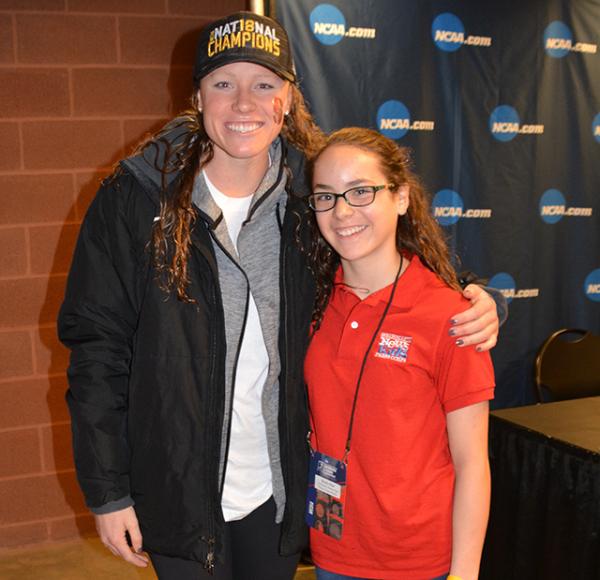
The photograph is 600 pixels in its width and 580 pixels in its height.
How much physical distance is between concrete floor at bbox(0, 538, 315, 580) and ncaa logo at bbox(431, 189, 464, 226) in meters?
1.69

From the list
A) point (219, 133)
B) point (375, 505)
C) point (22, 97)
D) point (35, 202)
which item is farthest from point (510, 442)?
point (22, 97)

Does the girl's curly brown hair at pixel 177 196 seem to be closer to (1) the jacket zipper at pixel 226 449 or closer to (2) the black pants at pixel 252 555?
(1) the jacket zipper at pixel 226 449

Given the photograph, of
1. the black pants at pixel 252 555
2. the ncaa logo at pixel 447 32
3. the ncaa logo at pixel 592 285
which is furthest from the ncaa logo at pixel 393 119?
the black pants at pixel 252 555

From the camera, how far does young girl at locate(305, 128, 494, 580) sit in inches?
57.1

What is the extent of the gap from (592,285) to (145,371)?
117 inches

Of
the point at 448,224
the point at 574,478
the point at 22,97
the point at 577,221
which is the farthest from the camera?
the point at 577,221

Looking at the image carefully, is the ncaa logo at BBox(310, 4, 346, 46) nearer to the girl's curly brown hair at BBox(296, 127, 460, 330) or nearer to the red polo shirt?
the girl's curly brown hair at BBox(296, 127, 460, 330)

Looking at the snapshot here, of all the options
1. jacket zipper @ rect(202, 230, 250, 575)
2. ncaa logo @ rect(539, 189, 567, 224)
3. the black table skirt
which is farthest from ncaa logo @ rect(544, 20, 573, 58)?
jacket zipper @ rect(202, 230, 250, 575)

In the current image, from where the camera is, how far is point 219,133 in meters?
1.46

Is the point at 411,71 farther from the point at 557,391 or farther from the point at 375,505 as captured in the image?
the point at 375,505

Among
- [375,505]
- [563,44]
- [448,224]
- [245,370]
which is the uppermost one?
[563,44]

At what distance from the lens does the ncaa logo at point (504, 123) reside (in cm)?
342

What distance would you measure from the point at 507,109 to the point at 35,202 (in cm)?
223

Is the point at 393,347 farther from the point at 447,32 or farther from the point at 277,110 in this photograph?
the point at 447,32
